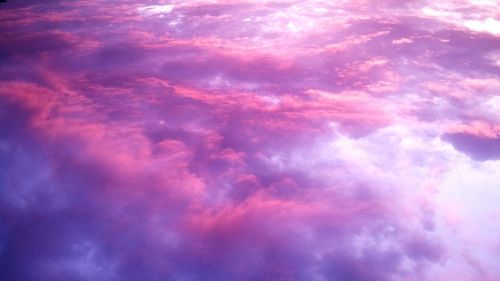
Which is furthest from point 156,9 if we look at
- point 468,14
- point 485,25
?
point 485,25

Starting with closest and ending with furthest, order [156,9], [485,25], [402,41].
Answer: [402,41] < [485,25] < [156,9]

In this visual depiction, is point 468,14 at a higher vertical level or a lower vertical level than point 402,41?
higher

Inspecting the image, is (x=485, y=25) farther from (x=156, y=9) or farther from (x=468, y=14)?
(x=156, y=9)

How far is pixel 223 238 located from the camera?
15.3ft

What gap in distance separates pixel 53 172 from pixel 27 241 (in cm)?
144

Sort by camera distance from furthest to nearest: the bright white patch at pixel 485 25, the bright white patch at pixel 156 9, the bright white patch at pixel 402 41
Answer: the bright white patch at pixel 156 9, the bright white patch at pixel 485 25, the bright white patch at pixel 402 41

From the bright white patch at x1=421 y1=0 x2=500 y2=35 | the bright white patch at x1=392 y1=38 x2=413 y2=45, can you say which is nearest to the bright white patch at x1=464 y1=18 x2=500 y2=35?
the bright white patch at x1=421 y1=0 x2=500 y2=35

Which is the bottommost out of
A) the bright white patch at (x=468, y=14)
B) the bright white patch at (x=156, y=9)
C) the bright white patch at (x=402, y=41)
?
the bright white patch at (x=402, y=41)

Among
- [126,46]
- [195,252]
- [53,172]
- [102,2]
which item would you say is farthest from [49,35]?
[195,252]

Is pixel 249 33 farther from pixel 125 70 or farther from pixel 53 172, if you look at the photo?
pixel 53 172

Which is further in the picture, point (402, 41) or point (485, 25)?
point (485, 25)

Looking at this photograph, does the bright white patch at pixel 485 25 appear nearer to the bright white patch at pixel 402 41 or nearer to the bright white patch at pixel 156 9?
the bright white patch at pixel 402 41

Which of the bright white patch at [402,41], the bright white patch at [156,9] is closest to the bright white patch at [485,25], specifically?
the bright white patch at [402,41]

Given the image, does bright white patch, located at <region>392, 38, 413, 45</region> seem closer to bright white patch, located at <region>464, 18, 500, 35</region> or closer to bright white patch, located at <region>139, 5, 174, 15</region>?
bright white patch, located at <region>464, 18, 500, 35</region>
